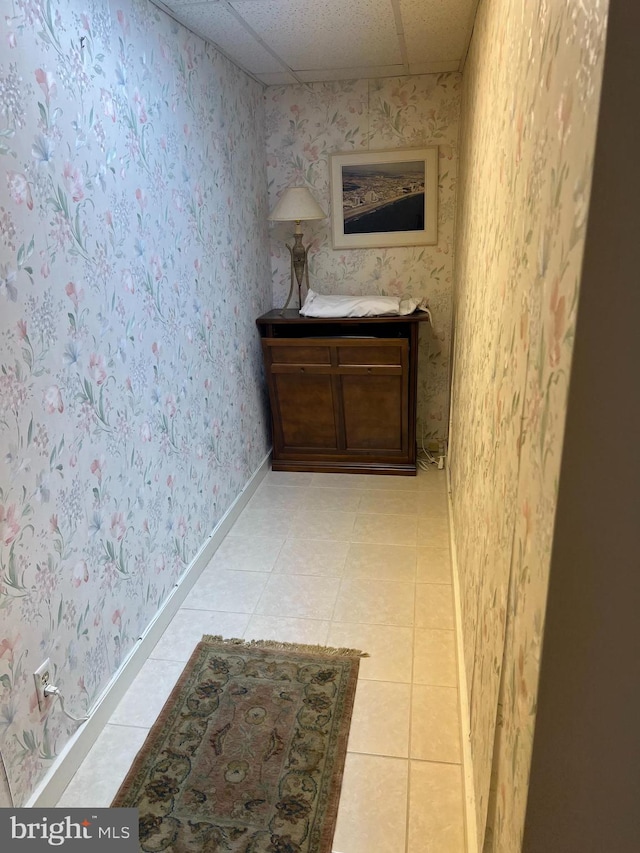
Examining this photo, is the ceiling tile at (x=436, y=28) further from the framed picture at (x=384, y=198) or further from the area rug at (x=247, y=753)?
the area rug at (x=247, y=753)

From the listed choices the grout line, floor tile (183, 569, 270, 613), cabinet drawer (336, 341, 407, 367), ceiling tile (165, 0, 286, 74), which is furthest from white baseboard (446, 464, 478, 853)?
ceiling tile (165, 0, 286, 74)

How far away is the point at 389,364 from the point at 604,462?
8.70 feet

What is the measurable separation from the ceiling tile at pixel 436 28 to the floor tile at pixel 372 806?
2542 mm

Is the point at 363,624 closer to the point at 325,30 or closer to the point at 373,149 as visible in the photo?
the point at 325,30

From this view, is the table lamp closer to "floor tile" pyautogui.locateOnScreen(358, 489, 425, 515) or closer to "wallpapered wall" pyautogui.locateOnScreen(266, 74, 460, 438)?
"wallpapered wall" pyautogui.locateOnScreen(266, 74, 460, 438)

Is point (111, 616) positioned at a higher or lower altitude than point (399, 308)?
lower

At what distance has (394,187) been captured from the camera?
3.55m

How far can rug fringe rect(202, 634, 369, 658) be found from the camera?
2191mm

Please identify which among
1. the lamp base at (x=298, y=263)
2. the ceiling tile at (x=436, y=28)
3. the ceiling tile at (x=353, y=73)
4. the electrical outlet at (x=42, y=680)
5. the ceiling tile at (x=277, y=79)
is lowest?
the electrical outlet at (x=42, y=680)

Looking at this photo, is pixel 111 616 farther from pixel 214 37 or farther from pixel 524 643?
pixel 214 37

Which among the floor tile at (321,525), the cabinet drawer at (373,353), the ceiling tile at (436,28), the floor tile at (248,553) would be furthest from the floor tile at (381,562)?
the ceiling tile at (436,28)

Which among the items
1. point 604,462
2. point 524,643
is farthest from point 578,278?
point 524,643

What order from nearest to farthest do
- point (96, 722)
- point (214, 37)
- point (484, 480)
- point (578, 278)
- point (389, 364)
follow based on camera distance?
1. point (578, 278)
2. point (484, 480)
3. point (96, 722)
4. point (214, 37)
5. point (389, 364)

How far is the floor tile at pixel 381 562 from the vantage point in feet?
8.68
